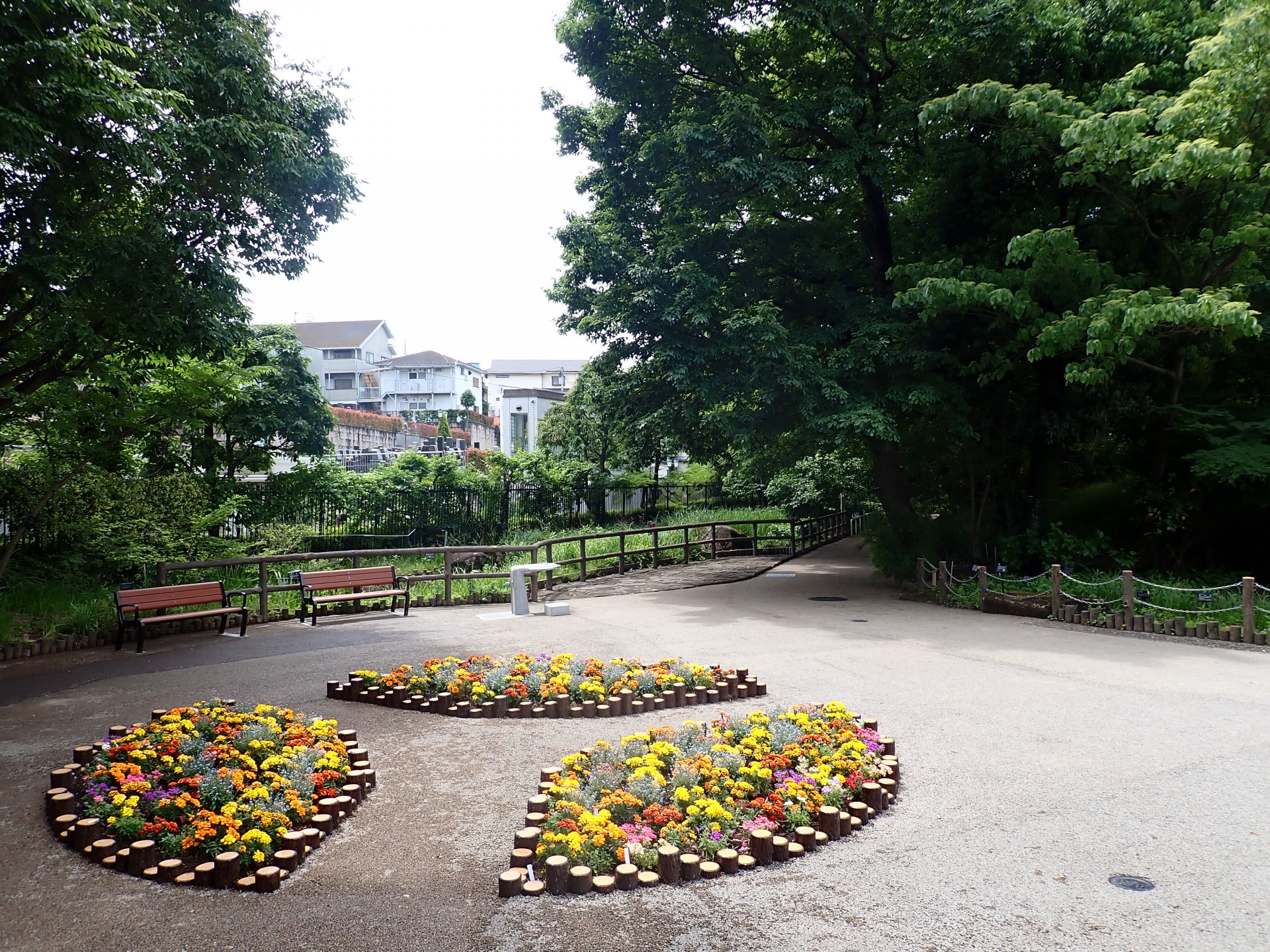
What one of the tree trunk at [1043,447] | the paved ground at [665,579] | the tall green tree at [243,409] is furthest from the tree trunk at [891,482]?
the tall green tree at [243,409]

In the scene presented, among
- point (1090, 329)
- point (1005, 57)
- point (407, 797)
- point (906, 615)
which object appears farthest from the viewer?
point (1005, 57)

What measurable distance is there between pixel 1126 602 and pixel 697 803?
9807mm

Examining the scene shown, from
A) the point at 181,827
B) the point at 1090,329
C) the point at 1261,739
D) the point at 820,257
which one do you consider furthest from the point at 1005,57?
the point at 181,827

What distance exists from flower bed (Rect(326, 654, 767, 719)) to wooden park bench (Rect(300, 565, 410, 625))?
4.65 m

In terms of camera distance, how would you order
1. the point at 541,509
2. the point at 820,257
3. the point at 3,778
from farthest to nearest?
the point at 541,509
the point at 820,257
the point at 3,778

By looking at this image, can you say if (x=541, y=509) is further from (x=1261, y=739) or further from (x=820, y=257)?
(x=1261, y=739)

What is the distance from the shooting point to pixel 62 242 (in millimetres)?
8867

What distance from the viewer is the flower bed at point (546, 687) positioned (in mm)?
7238

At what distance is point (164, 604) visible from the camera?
10539 millimetres

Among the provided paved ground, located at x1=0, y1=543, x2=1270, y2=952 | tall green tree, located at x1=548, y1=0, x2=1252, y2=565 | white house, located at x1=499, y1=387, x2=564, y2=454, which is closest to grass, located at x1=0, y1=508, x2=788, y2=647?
paved ground, located at x1=0, y1=543, x2=1270, y2=952

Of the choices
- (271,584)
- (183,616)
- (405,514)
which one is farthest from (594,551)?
(183,616)

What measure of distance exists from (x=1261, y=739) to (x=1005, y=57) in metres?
13.2

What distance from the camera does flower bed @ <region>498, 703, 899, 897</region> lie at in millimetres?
4195

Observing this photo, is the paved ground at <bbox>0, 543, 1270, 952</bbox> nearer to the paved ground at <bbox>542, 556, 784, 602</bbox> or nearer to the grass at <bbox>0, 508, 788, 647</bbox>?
the grass at <bbox>0, 508, 788, 647</bbox>
